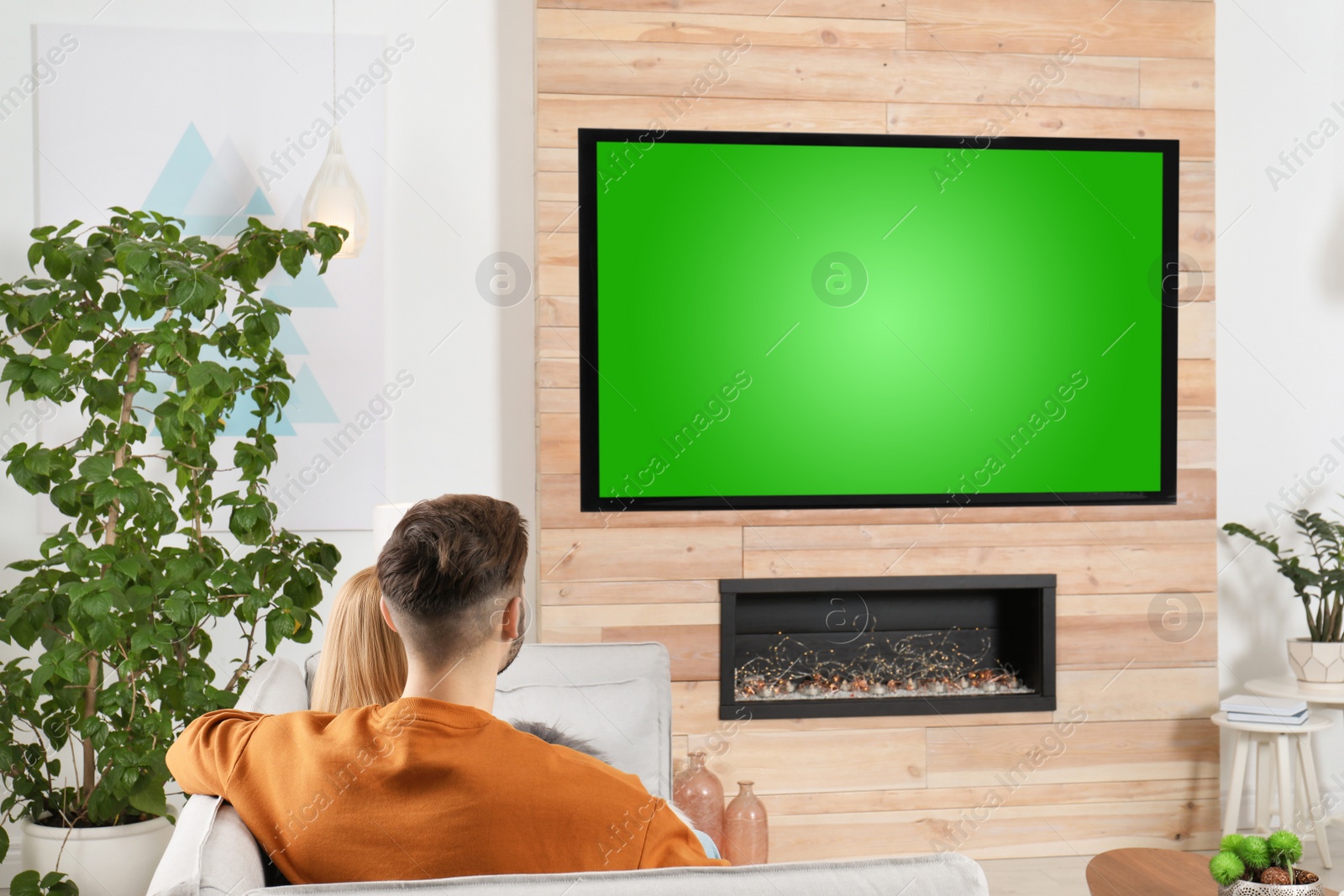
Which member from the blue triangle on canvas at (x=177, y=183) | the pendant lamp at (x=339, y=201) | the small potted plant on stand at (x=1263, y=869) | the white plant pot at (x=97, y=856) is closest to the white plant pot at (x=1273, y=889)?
the small potted plant on stand at (x=1263, y=869)

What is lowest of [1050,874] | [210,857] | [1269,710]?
[1050,874]

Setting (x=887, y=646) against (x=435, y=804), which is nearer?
(x=435, y=804)

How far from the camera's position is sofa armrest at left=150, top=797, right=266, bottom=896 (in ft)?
3.26

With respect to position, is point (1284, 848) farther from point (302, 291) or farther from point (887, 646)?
point (302, 291)

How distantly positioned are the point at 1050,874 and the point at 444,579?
2611 millimetres

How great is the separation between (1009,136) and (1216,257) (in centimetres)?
89

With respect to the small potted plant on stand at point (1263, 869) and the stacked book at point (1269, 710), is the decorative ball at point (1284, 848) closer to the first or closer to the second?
the small potted plant on stand at point (1263, 869)

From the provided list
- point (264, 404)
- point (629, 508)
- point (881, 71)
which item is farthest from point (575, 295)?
point (881, 71)

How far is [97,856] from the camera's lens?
8.89ft

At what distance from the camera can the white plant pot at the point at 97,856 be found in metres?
2.71

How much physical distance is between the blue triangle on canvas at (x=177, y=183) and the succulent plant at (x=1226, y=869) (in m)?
3.16

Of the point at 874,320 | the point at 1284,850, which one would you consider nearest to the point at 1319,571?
the point at 874,320

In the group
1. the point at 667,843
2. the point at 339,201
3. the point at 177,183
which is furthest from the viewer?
the point at 177,183

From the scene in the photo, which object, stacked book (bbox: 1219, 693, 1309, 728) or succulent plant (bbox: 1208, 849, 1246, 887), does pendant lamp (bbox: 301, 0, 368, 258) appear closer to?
succulent plant (bbox: 1208, 849, 1246, 887)
